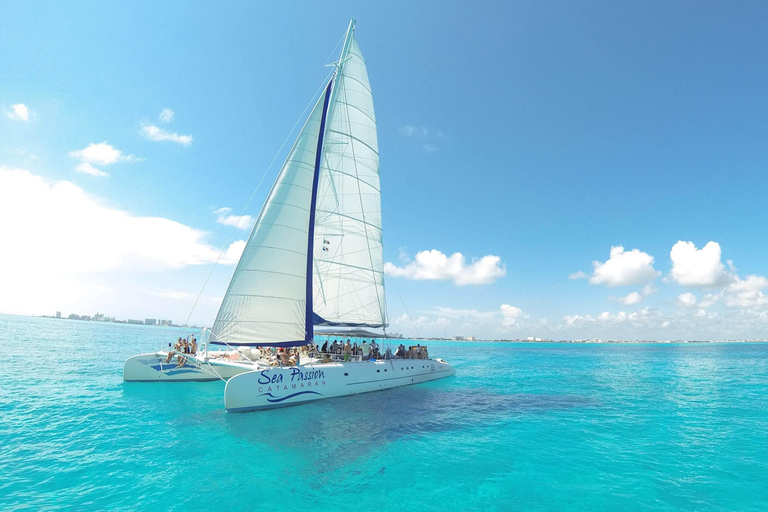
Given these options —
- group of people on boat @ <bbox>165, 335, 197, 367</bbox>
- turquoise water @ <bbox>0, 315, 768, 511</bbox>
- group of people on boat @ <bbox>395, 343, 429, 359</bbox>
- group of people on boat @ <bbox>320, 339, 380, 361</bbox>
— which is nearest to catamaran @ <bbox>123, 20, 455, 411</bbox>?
group of people on boat @ <bbox>165, 335, 197, 367</bbox>

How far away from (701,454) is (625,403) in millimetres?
9721

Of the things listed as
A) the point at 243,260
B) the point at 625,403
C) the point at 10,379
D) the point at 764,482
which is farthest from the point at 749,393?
the point at 10,379

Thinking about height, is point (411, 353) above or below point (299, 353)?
below

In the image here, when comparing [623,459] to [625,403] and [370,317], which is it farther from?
[370,317]

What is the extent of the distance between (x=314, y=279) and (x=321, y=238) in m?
2.60

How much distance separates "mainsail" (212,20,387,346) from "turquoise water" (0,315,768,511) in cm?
442

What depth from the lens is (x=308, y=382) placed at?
17.0 metres

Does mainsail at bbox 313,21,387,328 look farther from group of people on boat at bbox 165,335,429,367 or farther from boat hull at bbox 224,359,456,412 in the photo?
boat hull at bbox 224,359,456,412

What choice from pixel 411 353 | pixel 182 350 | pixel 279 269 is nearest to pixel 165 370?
pixel 182 350

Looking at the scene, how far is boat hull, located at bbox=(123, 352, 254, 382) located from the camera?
846 inches

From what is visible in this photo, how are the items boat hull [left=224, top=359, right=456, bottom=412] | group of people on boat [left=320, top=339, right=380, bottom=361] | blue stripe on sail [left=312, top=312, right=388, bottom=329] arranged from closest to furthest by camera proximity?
1. boat hull [left=224, top=359, right=456, bottom=412]
2. blue stripe on sail [left=312, top=312, right=388, bottom=329]
3. group of people on boat [left=320, top=339, right=380, bottom=361]

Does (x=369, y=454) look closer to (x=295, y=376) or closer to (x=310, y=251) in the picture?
(x=295, y=376)

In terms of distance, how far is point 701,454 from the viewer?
38.7 ft

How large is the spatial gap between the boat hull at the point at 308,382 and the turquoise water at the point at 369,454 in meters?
0.69
